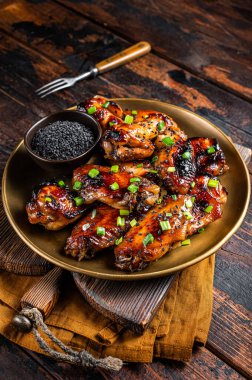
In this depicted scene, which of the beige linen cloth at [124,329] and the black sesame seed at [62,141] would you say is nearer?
the beige linen cloth at [124,329]

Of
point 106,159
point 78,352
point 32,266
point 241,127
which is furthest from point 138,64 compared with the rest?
point 78,352

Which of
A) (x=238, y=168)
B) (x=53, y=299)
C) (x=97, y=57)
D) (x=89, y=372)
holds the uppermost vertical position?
(x=238, y=168)

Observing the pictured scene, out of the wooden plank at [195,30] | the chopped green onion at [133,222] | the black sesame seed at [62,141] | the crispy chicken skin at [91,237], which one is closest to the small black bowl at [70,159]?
the black sesame seed at [62,141]

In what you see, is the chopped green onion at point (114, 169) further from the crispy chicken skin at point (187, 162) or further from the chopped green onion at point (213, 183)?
the chopped green onion at point (213, 183)

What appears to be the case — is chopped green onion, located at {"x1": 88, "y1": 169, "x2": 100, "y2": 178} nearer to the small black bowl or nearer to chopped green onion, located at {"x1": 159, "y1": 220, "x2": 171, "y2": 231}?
the small black bowl

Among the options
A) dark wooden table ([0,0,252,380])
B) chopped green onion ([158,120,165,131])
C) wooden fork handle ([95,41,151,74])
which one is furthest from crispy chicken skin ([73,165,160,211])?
wooden fork handle ([95,41,151,74])

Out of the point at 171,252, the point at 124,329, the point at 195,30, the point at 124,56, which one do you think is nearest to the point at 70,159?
the point at 171,252

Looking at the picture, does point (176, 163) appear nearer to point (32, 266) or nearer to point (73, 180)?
point (73, 180)
